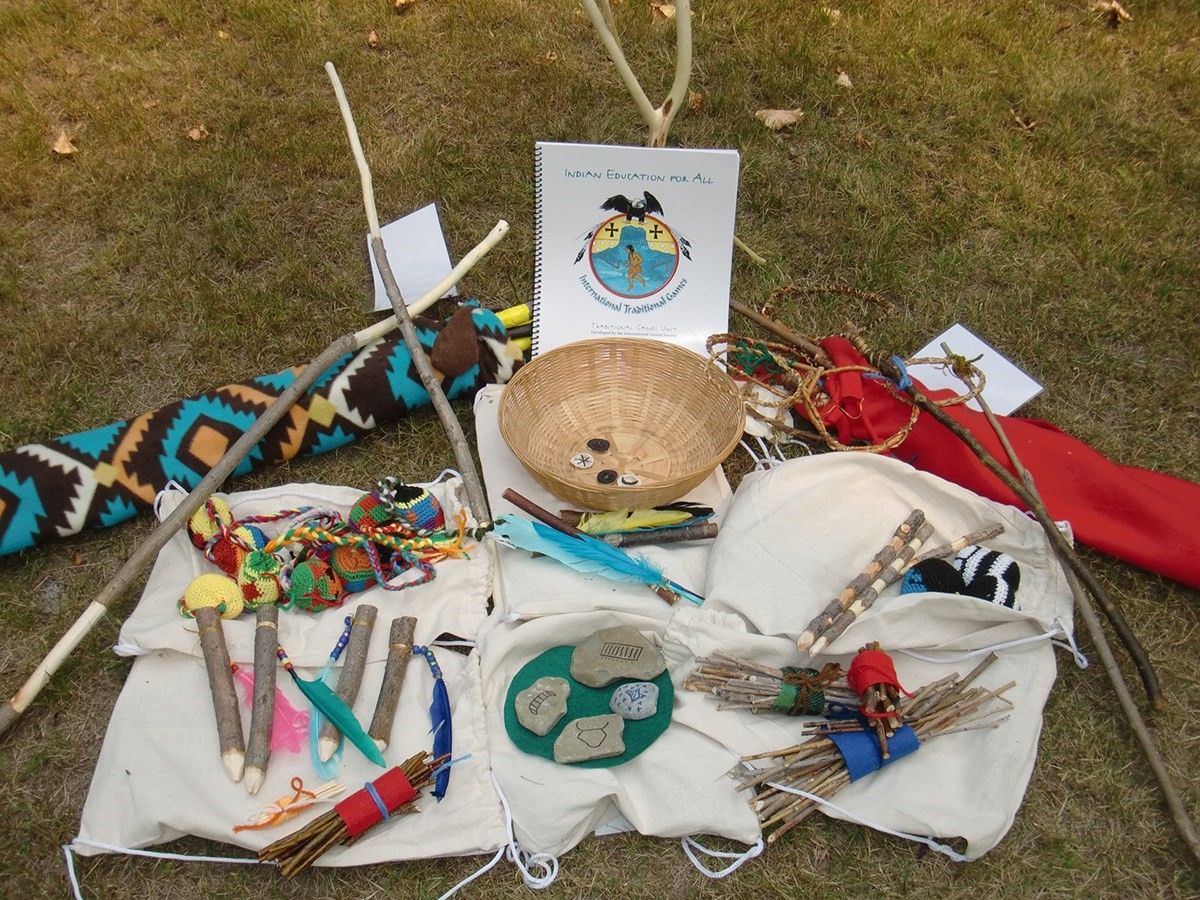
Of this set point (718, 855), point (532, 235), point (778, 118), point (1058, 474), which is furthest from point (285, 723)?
point (778, 118)

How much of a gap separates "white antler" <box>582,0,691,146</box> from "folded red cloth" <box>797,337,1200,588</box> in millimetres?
1041

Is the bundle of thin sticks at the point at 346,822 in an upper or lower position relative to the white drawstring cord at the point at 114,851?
upper

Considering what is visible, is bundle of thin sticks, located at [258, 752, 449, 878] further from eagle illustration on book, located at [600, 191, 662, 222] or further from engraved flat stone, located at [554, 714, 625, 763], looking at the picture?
eagle illustration on book, located at [600, 191, 662, 222]

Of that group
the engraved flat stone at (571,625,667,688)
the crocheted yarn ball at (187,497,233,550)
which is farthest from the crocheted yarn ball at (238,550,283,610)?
the engraved flat stone at (571,625,667,688)

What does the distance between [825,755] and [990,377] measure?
1.66 meters

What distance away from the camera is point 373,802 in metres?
1.95

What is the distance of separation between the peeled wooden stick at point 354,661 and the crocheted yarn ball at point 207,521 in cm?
51

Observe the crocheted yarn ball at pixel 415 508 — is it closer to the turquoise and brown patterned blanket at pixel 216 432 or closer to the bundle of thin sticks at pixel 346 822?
the turquoise and brown patterned blanket at pixel 216 432

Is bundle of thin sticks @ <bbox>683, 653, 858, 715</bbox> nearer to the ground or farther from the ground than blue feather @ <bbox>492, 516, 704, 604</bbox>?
nearer to the ground

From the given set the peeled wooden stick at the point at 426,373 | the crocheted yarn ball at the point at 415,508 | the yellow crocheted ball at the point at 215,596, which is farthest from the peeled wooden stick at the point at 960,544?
the yellow crocheted ball at the point at 215,596

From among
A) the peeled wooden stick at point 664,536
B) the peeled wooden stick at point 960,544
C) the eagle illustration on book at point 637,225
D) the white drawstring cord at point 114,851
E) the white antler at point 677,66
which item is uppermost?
the white antler at point 677,66

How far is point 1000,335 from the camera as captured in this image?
3262mm

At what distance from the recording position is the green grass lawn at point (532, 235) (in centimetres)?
210

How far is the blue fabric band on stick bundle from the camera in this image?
2057mm
